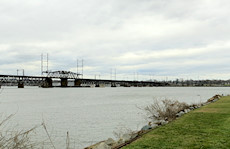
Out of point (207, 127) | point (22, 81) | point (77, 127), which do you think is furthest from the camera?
point (22, 81)

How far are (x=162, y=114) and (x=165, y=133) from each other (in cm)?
934

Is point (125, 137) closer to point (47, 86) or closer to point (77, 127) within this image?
point (77, 127)

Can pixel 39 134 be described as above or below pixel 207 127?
below

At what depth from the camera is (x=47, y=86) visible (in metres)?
191

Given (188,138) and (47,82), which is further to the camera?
(47,82)

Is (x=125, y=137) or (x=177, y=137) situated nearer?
(x=177, y=137)

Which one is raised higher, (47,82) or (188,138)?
(47,82)

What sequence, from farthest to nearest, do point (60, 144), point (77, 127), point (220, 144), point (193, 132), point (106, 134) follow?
point (77, 127), point (106, 134), point (60, 144), point (193, 132), point (220, 144)

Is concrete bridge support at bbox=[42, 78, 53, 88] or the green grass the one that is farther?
concrete bridge support at bbox=[42, 78, 53, 88]

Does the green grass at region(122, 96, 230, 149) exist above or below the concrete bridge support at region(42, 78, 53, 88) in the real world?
below

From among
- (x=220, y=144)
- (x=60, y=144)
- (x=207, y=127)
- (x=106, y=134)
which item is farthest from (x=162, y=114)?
(x=220, y=144)

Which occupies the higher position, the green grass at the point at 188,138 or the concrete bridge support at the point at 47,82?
the concrete bridge support at the point at 47,82

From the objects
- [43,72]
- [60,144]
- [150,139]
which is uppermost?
[43,72]

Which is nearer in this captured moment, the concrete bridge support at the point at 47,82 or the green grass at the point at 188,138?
the green grass at the point at 188,138
